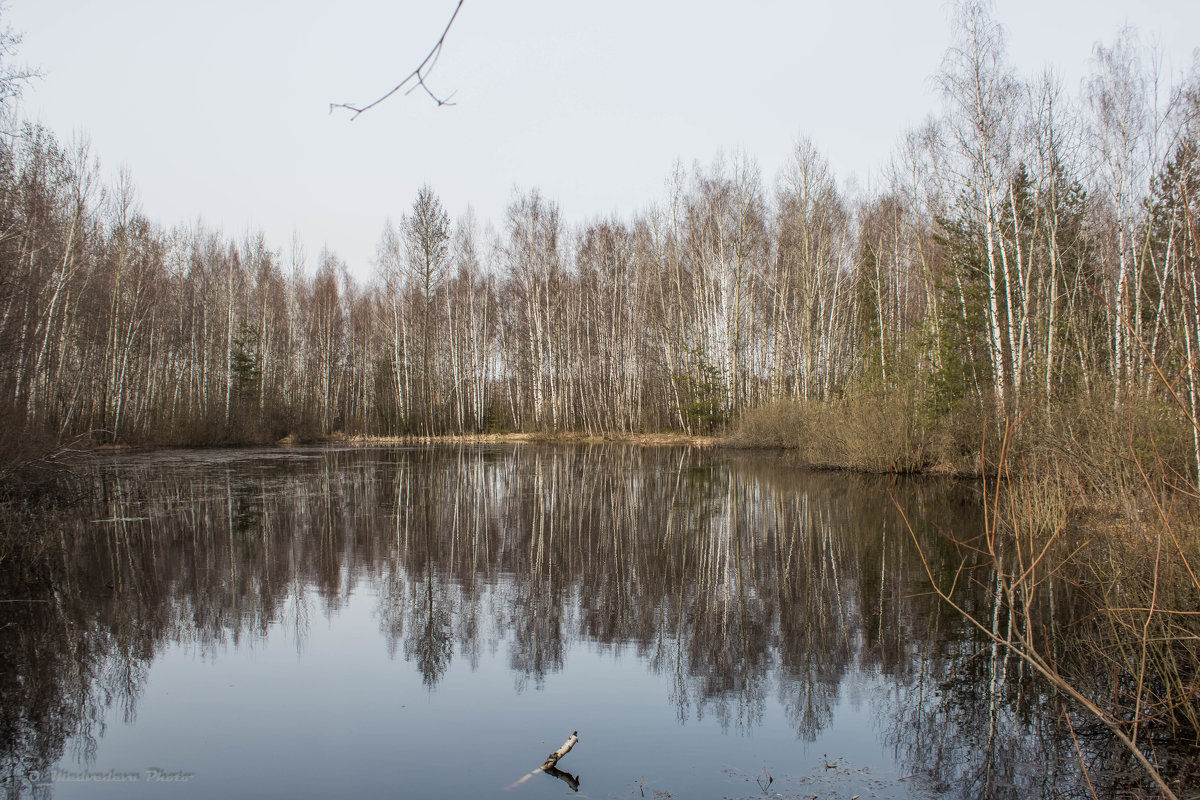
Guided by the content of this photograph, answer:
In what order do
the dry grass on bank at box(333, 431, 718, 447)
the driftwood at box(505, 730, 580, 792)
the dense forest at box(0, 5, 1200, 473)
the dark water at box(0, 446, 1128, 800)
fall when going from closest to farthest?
1. the driftwood at box(505, 730, 580, 792)
2. the dark water at box(0, 446, 1128, 800)
3. the dense forest at box(0, 5, 1200, 473)
4. the dry grass on bank at box(333, 431, 718, 447)

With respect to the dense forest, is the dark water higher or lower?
lower

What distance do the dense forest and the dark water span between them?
185 inches

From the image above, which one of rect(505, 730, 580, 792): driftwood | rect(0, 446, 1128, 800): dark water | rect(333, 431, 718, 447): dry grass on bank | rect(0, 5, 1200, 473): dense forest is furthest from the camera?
rect(333, 431, 718, 447): dry grass on bank

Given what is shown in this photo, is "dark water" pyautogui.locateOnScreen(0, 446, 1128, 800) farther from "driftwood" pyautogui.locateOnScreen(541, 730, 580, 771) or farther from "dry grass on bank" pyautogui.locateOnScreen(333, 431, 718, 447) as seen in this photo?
"dry grass on bank" pyautogui.locateOnScreen(333, 431, 718, 447)

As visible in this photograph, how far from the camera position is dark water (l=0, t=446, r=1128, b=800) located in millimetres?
4086

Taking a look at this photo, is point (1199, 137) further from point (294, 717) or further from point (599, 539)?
point (294, 717)

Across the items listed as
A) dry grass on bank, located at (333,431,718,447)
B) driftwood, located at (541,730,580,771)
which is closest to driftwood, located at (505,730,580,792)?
driftwood, located at (541,730,580,771)

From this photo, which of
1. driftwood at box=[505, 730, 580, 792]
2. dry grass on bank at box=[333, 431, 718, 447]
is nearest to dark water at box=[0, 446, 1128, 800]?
driftwood at box=[505, 730, 580, 792]

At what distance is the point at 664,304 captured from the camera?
118 feet

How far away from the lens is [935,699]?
500 centimetres

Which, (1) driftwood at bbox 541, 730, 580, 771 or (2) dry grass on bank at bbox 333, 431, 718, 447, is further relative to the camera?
(2) dry grass on bank at bbox 333, 431, 718, 447

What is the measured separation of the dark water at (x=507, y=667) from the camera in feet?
13.4

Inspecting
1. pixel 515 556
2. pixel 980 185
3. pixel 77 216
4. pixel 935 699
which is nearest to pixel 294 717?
pixel 935 699

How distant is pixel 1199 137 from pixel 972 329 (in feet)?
20.3
